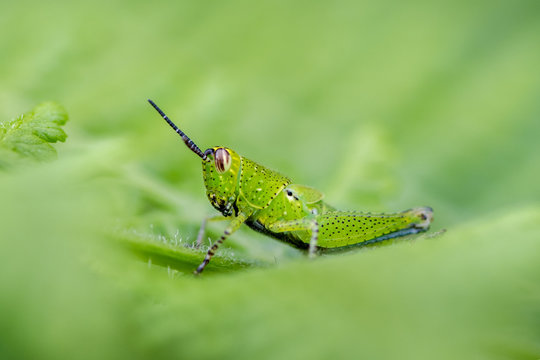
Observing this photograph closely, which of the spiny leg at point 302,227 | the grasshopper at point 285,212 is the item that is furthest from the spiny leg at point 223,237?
the spiny leg at point 302,227

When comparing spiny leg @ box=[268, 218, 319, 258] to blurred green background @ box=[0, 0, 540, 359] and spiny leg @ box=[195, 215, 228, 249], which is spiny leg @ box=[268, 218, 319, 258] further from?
spiny leg @ box=[195, 215, 228, 249]

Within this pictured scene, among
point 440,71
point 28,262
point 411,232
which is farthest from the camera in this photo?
point 440,71

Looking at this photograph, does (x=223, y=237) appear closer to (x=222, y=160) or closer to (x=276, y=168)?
(x=222, y=160)

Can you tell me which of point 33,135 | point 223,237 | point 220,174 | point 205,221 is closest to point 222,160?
point 220,174

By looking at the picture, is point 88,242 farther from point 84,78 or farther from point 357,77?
point 357,77

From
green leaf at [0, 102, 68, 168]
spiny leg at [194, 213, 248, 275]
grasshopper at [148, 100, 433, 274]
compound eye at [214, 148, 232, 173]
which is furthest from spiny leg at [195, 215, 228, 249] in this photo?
green leaf at [0, 102, 68, 168]

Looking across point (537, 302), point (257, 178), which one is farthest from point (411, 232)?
point (537, 302)
